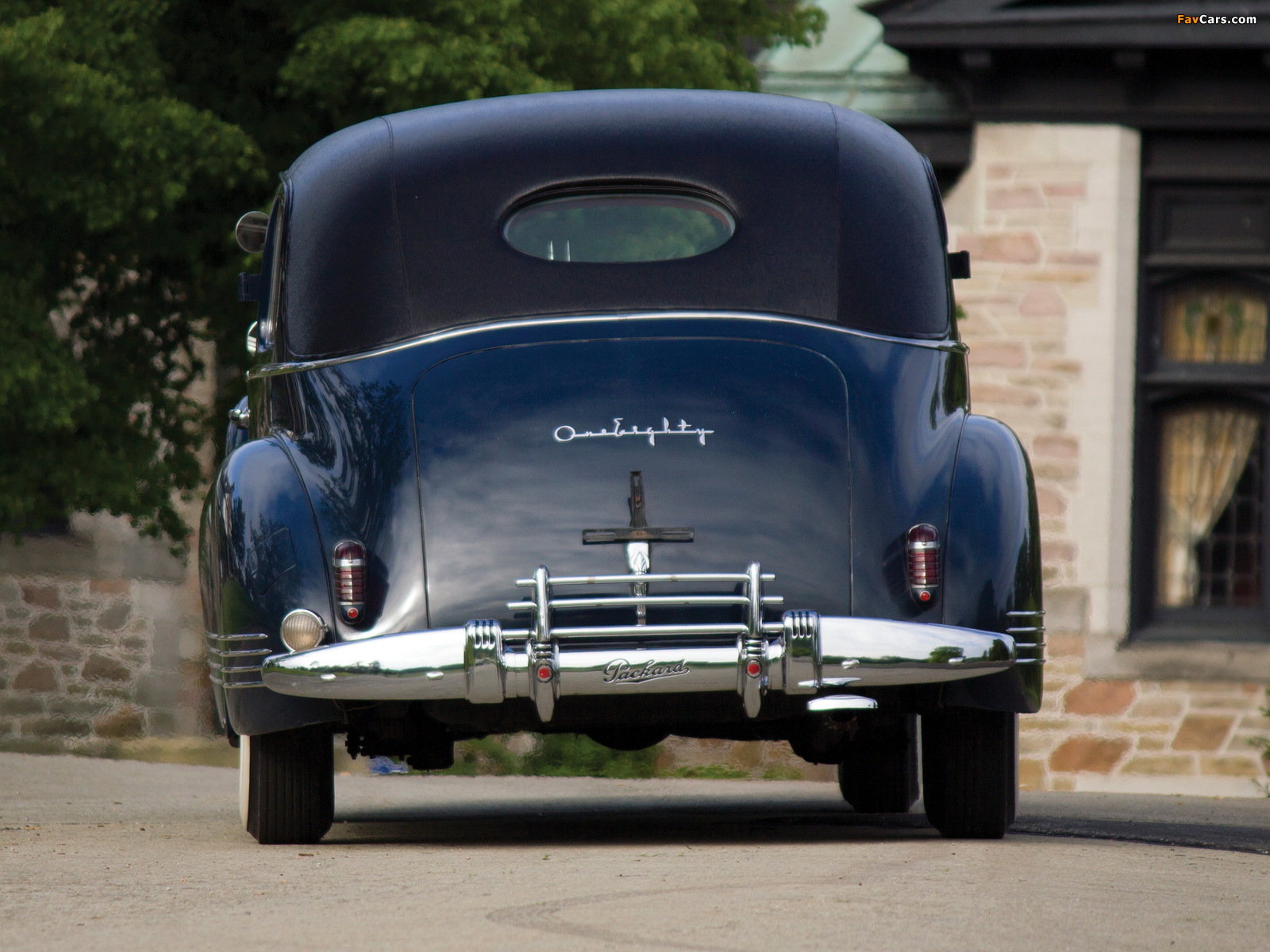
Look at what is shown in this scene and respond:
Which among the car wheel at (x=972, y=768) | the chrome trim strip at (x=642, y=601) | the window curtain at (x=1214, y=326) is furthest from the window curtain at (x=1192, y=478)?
the chrome trim strip at (x=642, y=601)

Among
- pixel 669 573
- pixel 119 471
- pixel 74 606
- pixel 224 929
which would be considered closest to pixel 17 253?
pixel 119 471

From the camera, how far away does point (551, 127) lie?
6.38m

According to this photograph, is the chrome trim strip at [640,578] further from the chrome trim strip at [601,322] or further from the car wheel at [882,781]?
the car wheel at [882,781]

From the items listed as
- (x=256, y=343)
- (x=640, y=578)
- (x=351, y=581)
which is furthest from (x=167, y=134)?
(x=640, y=578)

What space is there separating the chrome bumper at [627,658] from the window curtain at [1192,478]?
9.10 metres

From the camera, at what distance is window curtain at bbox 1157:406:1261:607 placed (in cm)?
1398

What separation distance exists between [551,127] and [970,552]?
195cm

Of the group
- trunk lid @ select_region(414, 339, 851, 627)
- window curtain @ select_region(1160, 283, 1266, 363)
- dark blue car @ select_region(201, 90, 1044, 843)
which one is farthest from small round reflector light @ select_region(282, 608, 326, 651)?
window curtain @ select_region(1160, 283, 1266, 363)

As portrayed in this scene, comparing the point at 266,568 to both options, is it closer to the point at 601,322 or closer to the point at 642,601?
the point at 642,601

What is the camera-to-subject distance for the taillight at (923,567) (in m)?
5.55

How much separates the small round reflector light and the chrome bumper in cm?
13

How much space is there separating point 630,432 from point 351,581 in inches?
34.6

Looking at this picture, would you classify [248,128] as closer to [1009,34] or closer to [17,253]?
[17,253]

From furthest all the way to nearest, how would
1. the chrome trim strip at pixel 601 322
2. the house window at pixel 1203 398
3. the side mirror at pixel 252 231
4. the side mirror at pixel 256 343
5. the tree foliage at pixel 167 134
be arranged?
the house window at pixel 1203 398 < the tree foliage at pixel 167 134 < the side mirror at pixel 252 231 < the side mirror at pixel 256 343 < the chrome trim strip at pixel 601 322
